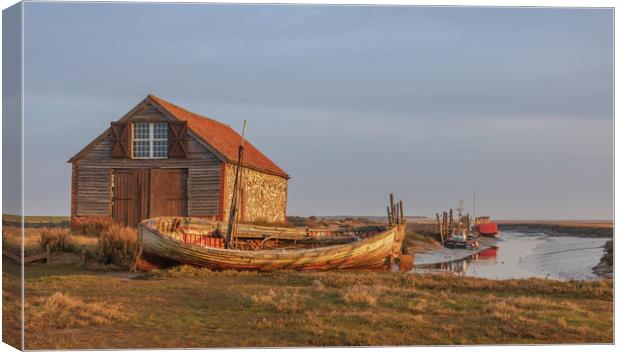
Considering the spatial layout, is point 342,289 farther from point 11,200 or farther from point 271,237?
point 271,237

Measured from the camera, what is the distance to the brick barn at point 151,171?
104 ft

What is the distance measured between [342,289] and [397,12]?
7.45 m

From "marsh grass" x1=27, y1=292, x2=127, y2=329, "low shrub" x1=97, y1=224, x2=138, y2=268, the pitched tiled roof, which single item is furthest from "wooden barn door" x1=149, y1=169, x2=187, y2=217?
"marsh grass" x1=27, y1=292, x2=127, y2=329

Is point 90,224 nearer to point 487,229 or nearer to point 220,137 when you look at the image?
point 220,137

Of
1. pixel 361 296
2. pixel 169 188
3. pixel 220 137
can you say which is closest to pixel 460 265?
pixel 220 137

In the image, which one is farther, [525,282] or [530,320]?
[525,282]

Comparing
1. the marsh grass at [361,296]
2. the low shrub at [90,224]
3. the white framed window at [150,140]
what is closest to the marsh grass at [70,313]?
the marsh grass at [361,296]

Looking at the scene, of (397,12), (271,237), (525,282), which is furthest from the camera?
(271,237)

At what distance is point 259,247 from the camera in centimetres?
2853

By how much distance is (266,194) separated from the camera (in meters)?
38.8

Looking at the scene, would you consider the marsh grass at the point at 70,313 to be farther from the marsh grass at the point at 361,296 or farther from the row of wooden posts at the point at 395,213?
the row of wooden posts at the point at 395,213

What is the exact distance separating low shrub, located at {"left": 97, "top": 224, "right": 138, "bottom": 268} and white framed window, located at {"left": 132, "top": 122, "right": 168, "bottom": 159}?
25.8 ft

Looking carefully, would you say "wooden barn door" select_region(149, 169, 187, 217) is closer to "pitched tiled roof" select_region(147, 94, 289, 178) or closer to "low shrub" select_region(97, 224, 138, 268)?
"pitched tiled roof" select_region(147, 94, 289, 178)

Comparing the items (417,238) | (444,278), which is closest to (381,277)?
(444,278)
